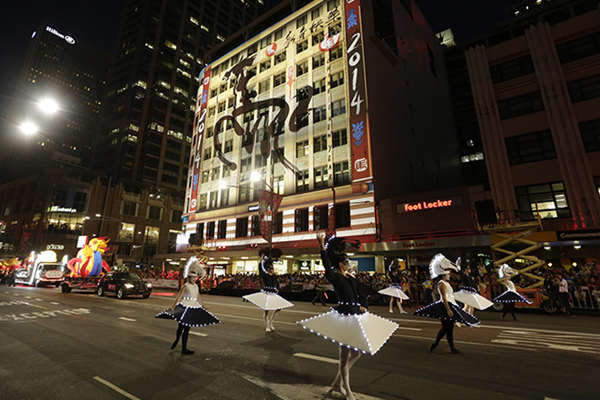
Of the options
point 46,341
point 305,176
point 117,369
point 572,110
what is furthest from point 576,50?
point 46,341

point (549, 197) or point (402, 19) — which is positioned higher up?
point (402, 19)

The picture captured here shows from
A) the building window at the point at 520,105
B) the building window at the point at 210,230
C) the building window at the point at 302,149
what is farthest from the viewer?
the building window at the point at 210,230

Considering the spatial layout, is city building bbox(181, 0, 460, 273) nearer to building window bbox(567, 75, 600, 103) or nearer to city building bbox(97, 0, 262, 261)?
building window bbox(567, 75, 600, 103)

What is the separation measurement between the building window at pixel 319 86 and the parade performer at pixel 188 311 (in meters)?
29.1

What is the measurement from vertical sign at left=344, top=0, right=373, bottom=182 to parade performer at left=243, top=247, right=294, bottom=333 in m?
17.9

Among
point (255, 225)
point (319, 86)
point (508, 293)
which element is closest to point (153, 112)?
point (255, 225)

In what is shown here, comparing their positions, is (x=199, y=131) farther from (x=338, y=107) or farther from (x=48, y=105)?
(x=48, y=105)

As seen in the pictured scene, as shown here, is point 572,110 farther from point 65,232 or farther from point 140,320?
point 65,232

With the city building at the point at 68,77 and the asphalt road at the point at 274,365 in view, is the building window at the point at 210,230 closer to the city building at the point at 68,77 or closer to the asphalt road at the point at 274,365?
the asphalt road at the point at 274,365

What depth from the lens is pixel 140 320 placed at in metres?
10.9

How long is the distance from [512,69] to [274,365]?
32.8 metres

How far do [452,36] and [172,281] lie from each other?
57.3 metres

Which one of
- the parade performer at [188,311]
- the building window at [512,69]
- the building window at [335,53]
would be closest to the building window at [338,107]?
the building window at [335,53]

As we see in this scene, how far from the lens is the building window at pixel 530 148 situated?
2365 centimetres
